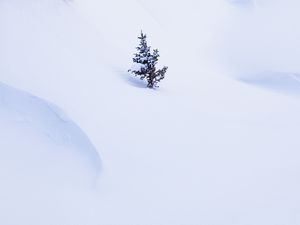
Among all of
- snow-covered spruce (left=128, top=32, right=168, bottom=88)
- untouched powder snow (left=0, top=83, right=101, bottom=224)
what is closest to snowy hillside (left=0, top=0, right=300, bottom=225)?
untouched powder snow (left=0, top=83, right=101, bottom=224)

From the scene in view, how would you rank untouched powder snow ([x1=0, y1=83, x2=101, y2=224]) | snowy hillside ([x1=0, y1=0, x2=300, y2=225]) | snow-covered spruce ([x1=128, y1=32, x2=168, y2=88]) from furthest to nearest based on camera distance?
snow-covered spruce ([x1=128, y1=32, x2=168, y2=88]) → snowy hillside ([x1=0, y1=0, x2=300, y2=225]) → untouched powder snow ([x1=0, y1=83, x2=101, y2=224])

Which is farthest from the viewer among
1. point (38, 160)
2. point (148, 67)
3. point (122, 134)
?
point (148, 67)

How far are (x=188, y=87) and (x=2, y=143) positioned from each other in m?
3.91

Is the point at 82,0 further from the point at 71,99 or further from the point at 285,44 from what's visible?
the point at 285,44

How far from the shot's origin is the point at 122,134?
5457 mm

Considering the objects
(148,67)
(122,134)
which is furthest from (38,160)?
(148,67)

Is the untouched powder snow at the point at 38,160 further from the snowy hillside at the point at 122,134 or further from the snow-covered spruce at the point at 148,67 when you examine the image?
the snow-covered spruce at the point at 148,67

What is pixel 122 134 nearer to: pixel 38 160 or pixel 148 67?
pixel 38 160

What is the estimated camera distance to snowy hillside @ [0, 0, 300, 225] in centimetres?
446

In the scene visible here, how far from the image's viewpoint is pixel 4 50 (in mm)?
6297

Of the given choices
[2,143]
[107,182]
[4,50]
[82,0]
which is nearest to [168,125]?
[107,182]

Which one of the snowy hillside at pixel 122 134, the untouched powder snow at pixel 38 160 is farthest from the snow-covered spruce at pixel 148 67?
→ the untouched powder snow at pixel 38 160

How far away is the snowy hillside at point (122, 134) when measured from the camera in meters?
4.46

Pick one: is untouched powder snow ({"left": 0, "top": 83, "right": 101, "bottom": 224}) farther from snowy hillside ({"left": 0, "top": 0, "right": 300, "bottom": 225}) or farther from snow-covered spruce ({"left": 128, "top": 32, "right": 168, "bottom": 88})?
snow-covered spruce ({"left": 128, "top": 32, "right": 168, "bottom": 88})
